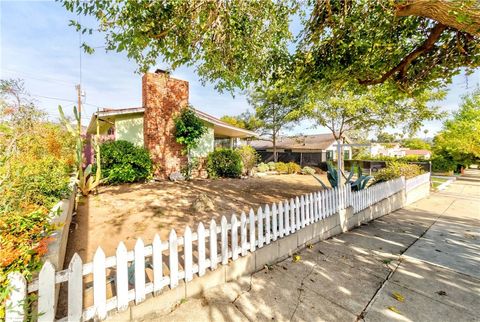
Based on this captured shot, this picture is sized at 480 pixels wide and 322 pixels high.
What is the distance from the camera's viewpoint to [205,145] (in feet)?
40.4

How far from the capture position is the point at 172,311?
7.12 feet

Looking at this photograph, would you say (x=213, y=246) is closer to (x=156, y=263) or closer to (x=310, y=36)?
(x=156, y=263)

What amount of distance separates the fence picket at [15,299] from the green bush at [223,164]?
10.3 meters

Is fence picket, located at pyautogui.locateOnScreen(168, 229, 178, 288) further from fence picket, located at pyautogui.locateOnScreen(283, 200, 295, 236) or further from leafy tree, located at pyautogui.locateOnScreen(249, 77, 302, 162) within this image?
leafy tree, located at pyautogui.locateOnScreen(249, 77, 302, 162)

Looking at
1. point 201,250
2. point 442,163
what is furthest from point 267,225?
point 442,163

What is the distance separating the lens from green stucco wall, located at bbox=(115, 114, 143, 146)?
33.8 feet

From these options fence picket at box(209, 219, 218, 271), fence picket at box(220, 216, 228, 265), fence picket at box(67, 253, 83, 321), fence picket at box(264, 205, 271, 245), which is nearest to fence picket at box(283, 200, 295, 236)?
fence picket at box(264, 205, 271, 245)

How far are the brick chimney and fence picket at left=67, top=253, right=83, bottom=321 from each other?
8913 millimetres

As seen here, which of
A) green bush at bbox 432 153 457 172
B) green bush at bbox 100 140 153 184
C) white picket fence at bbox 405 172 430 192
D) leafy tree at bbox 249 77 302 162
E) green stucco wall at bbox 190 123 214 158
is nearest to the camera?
white picket fence at bbox 405 172 430 192

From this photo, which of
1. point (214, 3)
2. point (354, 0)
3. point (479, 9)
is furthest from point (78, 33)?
point (479, 9)

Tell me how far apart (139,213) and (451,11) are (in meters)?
6.63

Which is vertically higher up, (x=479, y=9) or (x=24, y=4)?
(x=24, y=4)

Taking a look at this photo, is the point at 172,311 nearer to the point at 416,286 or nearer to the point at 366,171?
the point at 416,286

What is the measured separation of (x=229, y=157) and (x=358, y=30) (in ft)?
28.4
